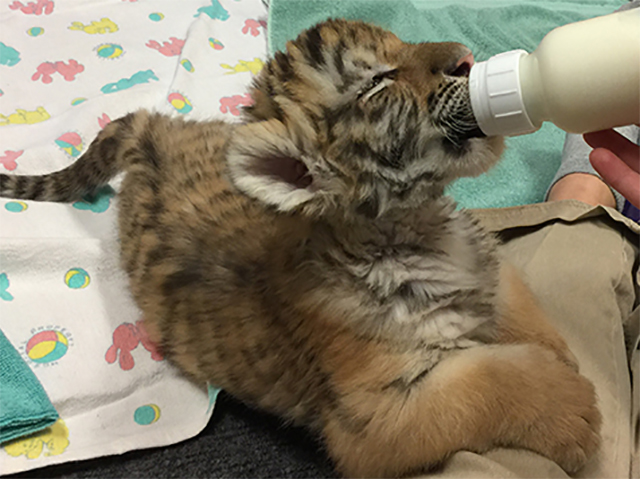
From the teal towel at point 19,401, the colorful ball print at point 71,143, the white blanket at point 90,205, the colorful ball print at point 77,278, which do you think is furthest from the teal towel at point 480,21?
the teal towel at point 19,401

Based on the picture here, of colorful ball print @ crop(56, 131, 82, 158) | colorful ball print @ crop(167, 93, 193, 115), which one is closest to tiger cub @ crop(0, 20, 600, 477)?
colorful ball print @ crop(56, 131, 82, 158)

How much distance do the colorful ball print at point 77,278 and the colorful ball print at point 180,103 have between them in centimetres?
92

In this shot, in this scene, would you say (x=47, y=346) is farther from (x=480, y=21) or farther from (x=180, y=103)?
(x=480, y=21)

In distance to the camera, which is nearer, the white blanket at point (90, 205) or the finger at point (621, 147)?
the finger at point (621, 147)

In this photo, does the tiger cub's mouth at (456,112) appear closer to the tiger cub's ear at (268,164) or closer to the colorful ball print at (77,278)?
the tiger cub's ear at (268,164)

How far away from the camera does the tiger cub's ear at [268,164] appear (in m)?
1.08

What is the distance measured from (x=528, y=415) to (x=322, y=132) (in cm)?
82

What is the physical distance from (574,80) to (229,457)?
1.37m

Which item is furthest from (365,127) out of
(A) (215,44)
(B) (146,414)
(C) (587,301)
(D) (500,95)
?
(A) (215,44)

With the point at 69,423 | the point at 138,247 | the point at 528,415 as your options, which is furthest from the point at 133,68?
the point at 528,415

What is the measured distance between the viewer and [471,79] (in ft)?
3.26

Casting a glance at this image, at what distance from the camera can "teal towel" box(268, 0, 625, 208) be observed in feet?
8.25

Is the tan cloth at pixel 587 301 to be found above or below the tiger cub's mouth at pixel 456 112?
below

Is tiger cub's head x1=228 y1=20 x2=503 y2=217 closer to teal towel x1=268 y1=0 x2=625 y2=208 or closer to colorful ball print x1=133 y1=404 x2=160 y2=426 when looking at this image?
colorful ball print x1=133 y1=404 x2=160 y2=426
